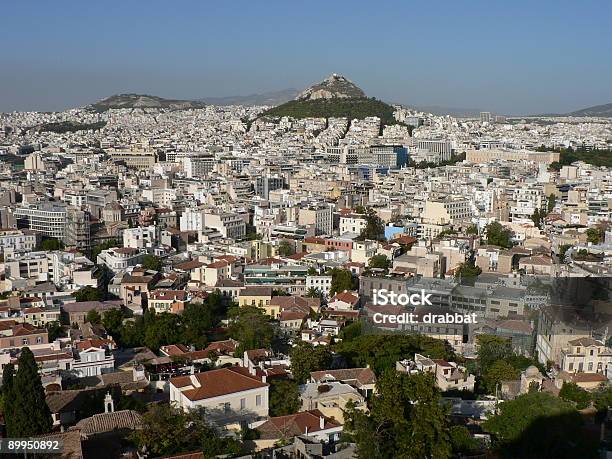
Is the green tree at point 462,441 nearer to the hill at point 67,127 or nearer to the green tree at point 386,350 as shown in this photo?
the green tree at point 386,350

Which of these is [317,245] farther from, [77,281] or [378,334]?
[378,334]

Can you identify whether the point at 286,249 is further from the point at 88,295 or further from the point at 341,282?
the point at 88,295

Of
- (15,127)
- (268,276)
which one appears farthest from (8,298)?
(15,127)

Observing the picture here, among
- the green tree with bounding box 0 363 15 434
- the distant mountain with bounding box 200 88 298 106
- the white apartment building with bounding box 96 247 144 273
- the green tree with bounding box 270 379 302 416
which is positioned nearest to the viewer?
the green tree with bounding box 0 363 15 434

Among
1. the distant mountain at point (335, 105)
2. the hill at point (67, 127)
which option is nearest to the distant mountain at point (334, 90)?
the distant mountain at point (335, 105)

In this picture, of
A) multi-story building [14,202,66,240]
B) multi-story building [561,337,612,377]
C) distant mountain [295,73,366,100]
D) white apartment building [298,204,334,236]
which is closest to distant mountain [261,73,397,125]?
distant mountain [295,73,366,100]

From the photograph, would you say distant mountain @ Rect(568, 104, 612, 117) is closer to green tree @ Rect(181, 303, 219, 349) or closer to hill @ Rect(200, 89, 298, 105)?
hill @ Rect(200, 89, 298, 105)
